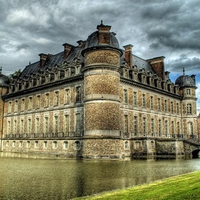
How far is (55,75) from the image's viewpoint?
34.9 meters

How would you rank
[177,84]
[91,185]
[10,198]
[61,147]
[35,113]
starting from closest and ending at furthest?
[10,198] → [91,185] → [61,147] → [35,113] → [177,84]

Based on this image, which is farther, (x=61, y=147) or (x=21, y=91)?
(x=21, y=91)

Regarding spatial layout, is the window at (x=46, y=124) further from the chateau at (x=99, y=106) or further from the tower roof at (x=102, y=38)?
the tower roof at (x=102, y=38)

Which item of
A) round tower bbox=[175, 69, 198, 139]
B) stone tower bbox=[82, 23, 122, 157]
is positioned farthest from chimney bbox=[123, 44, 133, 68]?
round tower bbox=[175, 69, 198, 139]

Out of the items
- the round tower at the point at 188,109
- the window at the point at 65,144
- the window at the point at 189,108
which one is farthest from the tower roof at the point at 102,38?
the window at the point at 189,108

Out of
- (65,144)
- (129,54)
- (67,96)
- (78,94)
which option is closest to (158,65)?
(129,54)

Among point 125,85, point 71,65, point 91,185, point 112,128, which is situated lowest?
point 91,185

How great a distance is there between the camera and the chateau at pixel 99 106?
26125 millimetres

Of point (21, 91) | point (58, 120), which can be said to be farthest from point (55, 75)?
point (21, 91)

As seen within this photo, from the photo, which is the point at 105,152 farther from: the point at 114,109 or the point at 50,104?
the point at 50,104

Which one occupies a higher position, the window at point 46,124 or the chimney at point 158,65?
the chimney at point 158,65

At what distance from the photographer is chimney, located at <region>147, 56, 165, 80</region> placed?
41.8 m

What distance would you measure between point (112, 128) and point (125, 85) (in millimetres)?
8360

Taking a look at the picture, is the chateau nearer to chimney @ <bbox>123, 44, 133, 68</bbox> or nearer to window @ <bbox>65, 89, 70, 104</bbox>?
window @ <bbox>65, 89, 70, 104</bbox>
